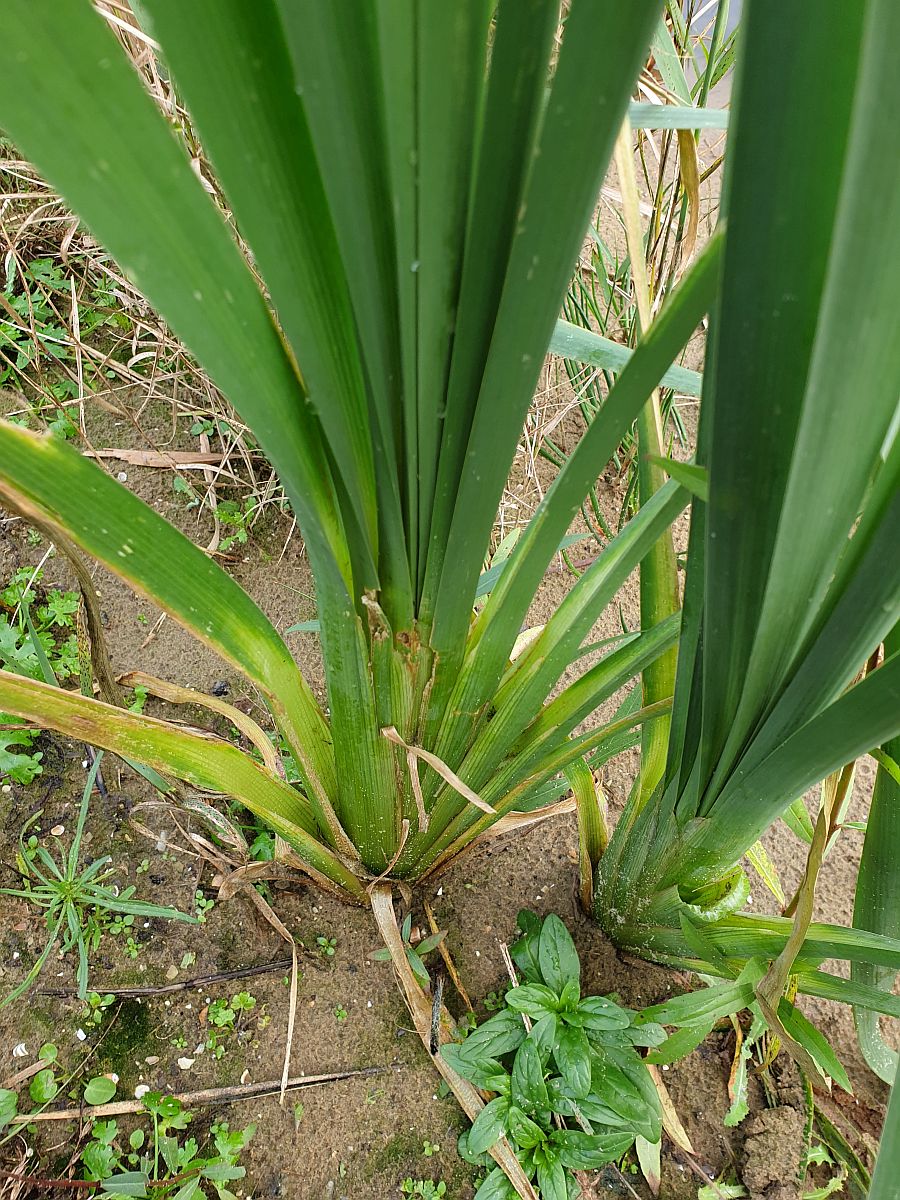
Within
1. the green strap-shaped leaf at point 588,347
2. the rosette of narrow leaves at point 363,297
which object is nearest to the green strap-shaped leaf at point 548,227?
the rosette of narrow leaves at point 363,297

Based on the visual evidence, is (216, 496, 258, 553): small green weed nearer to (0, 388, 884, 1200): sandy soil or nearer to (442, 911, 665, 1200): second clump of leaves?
(0, 388, 884, 1200): sandy soil

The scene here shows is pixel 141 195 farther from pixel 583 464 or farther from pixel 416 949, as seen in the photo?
pixel 416 949

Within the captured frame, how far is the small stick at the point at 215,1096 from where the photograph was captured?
0.93 meters

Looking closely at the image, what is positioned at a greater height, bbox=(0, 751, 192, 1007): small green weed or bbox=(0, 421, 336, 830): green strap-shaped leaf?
bbox=(0, 421, 336, 830): green strap-shaped leaf

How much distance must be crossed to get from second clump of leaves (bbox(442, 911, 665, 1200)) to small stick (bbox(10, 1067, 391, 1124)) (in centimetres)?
16

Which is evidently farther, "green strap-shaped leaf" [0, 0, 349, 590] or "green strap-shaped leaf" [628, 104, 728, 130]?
"green strap-shaped leaf" [628, 104, 728, 130]

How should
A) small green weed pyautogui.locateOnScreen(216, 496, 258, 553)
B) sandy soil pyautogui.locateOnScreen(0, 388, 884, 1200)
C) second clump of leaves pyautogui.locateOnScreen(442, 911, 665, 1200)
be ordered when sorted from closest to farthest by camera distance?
1. second clump of leaves pyautogui.locateOnScreen(442, 911, 665, 1200)
2. sandy soil pyautogui.locateOnScreen(0, 388, 884, 1200)
3. small green weed pyautogui.locateOnScreen(216, 496, 258, 553)

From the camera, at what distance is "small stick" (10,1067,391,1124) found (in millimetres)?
932

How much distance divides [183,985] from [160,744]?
0.55m

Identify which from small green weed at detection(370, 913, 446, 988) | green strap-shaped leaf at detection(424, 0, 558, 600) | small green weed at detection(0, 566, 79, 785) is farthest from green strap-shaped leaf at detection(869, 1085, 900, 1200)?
small green weed at detection(0, 566, 79, 785)

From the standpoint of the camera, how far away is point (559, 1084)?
2.83ft

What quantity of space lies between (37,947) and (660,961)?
814 mm

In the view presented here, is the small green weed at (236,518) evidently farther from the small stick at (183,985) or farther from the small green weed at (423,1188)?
the small green weed at (423,1188)

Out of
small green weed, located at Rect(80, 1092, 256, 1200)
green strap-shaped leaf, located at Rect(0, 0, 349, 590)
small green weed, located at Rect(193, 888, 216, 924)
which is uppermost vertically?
green strap-shaped leaf, located at Rect(0, 0, 349, 590)
